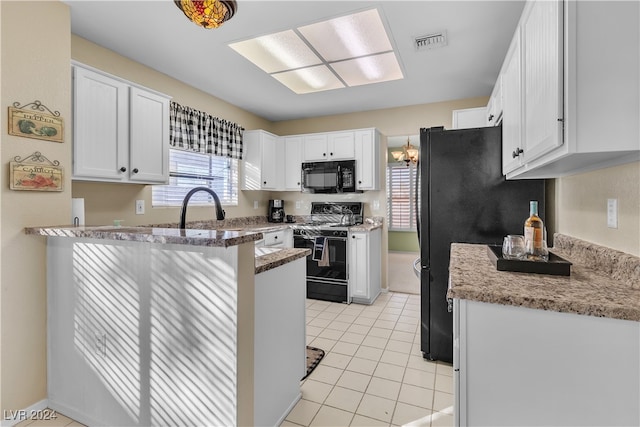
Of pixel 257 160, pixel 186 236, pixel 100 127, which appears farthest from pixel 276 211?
pixel 186 236

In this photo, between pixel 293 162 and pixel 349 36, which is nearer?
pixel 349 36

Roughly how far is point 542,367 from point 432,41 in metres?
2.28

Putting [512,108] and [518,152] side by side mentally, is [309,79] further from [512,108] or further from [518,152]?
[518,152]

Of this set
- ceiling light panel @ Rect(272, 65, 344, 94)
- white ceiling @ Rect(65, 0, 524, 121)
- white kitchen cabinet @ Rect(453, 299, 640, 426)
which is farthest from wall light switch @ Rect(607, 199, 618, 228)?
ceiling light panel @ Rect(272, 65, 344, 94)

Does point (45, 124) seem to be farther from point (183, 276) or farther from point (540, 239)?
point (540, 239)

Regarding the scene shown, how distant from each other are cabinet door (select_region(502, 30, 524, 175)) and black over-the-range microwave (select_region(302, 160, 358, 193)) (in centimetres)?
209

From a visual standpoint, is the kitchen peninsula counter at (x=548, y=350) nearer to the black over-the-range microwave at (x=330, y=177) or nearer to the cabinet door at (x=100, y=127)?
the cabinet door at (x=100, y=127)

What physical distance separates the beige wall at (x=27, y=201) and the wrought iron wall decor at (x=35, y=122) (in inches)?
1.1

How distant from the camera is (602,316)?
2.95 ft

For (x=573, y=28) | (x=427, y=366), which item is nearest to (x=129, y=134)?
(x=573, y=28)

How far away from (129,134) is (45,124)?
1.75 feet

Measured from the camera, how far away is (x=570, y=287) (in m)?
1.09

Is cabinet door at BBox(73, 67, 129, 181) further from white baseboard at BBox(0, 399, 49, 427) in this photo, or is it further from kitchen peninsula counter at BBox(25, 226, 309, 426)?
white baseboard at BBox(0, 399, 49, 427)

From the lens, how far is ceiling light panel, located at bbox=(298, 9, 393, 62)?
2.18 m
